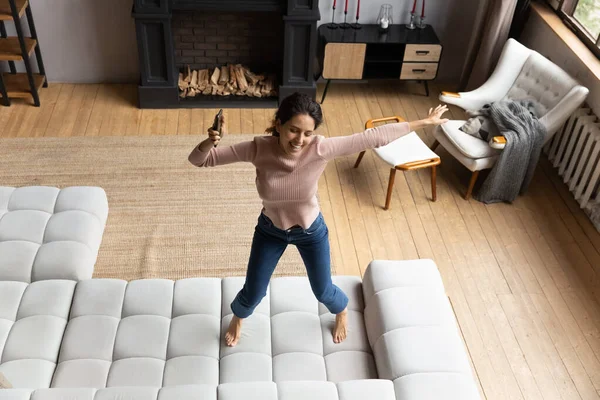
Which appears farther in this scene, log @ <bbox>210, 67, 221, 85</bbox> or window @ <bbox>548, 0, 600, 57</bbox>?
log @ <bbox>210, 67, 221, 85</bbox>

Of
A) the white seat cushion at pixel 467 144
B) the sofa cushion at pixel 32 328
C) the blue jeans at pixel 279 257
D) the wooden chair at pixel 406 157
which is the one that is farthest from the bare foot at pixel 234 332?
the white seat cushion at pixel 467 144

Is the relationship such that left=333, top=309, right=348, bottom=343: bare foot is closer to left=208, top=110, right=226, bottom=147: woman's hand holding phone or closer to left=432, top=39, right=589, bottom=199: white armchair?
left=208, top=110, right=226, bottom=147: woman's hand holding phone

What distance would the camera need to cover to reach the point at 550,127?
3.93 meters

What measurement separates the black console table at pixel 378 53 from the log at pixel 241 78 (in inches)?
25.5

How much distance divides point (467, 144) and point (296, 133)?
7.32 ft

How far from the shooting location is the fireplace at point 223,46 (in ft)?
14.6

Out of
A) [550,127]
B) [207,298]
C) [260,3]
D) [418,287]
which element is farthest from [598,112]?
[207,298]

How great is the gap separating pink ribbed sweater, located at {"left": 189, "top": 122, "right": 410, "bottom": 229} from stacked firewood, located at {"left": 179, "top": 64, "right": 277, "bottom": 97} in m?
2.86

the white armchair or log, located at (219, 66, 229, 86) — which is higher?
the white armchair

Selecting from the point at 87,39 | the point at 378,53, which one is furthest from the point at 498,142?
the point at 87,39

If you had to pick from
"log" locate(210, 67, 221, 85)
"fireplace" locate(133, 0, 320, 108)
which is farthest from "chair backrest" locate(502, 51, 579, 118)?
"log" locate(210, 67, 221, 85)

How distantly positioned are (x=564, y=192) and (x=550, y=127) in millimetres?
570

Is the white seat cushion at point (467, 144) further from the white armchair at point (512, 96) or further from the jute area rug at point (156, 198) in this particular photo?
the jute area rug at point (156, 198)

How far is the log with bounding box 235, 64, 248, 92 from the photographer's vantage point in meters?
4.98
